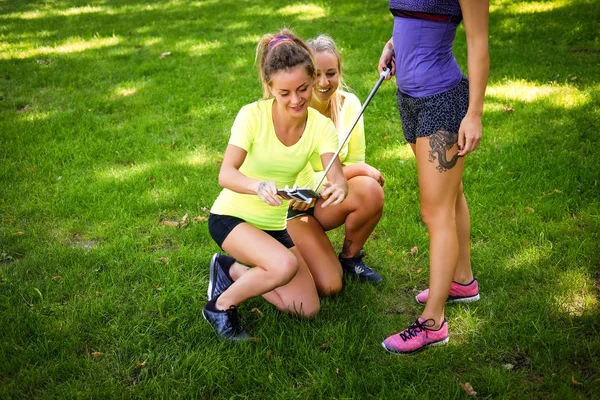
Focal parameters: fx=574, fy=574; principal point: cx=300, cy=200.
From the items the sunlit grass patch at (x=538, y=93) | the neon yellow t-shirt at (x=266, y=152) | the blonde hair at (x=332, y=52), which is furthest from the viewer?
the sunlit grass patch at (x=538, y=93)

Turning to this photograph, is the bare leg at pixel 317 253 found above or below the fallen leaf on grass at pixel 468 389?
above

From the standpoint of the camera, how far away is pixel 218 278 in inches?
124

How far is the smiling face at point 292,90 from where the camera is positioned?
9.03 feet

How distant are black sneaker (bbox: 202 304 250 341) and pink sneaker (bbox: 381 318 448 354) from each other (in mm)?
714

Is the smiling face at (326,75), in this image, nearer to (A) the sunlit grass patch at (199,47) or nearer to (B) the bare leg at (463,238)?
(B) the bare leg at (463,238)

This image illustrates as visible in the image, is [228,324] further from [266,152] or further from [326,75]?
[326,75]

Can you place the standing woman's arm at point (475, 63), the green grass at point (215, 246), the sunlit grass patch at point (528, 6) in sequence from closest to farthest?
the standing woman's arm at point (475, 63), the green grass at point (215, 246), the sunlit grass patch at point (528, 6)

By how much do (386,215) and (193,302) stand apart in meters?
1.57

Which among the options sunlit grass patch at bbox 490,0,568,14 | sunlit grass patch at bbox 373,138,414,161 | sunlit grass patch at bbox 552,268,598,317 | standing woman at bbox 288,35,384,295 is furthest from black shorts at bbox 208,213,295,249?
sunlit grass patch at bbox 490,0,568,14

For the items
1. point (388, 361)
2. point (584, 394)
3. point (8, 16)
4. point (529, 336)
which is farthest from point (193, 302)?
point (8, 16)

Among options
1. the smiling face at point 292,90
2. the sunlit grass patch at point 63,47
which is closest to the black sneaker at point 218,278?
the smiling face at point 292,90

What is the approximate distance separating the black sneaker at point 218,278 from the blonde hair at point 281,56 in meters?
0.99

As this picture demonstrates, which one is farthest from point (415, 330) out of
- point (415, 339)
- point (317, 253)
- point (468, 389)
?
point (317, 253)

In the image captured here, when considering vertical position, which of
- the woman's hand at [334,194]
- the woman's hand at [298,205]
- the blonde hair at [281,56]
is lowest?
the woman's hand at [298,205]
